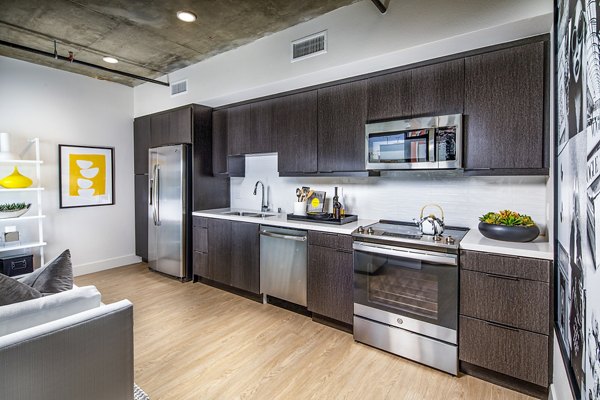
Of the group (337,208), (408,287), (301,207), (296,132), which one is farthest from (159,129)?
(408,287)

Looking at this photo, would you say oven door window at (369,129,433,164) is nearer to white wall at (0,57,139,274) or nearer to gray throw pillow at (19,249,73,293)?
gray throw pillow at (19,249,73,293)

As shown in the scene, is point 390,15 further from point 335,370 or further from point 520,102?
point 335,370

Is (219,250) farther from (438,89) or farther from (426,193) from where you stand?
(438,89)

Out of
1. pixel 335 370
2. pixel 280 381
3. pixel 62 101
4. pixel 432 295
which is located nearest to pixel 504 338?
pixel 432 295

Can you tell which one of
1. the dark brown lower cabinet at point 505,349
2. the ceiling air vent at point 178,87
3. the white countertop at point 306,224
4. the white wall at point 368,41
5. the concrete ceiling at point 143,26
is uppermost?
the concrete ceiling at point 143,26

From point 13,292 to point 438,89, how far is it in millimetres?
3113

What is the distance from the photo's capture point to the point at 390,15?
254 cm

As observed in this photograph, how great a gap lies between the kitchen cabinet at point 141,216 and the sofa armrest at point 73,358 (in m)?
3.88

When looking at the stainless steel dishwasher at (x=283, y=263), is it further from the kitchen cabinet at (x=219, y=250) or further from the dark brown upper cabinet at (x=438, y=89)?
the dark brown upper cabinet at (x=438, y=89)

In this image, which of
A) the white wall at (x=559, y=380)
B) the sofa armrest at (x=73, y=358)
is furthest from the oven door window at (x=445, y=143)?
the sofa armrest at (x=73, y=358)

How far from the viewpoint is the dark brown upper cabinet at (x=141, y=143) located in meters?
5.03

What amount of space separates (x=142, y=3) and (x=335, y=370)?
3.44 meters

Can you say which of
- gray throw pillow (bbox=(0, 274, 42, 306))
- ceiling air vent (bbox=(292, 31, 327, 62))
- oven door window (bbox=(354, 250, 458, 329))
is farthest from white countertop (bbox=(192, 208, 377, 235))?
gray throw pillow (bbox=(0, 274, 42, 306))

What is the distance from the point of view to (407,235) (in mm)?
2533
